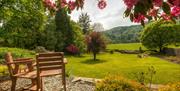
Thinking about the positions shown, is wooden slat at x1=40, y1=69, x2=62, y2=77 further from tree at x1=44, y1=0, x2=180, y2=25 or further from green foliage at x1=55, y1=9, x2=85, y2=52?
green foliage at x1=55, y1=9, x2=85, y2=52

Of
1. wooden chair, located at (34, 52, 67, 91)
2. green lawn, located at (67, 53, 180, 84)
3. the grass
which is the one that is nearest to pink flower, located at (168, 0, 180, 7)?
wooden chair, located at (34, 52, 67, 91)

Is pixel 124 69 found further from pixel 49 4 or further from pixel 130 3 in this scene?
pixel 130 3

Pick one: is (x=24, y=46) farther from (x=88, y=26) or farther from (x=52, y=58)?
(x=88, y=26)

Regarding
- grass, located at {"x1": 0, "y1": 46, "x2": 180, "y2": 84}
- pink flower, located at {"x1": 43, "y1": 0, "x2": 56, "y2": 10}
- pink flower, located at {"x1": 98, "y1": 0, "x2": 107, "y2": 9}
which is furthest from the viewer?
grass, located at {"x1": 0, "y1": 46, "x2": 180, "y2": 84}

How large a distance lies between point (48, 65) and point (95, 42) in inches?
1199

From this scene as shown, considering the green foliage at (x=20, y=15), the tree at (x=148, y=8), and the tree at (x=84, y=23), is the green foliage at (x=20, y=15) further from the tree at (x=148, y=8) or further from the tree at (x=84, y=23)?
the tree at (x=84, y=23)

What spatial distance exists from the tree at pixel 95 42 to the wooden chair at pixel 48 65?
96.4 feet

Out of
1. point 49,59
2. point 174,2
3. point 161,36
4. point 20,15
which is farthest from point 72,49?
point 174,2

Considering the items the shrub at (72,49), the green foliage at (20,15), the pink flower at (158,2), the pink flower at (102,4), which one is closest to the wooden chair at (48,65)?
the pink flower at (102,4)

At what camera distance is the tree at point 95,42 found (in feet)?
126

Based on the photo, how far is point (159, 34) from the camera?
5991cm

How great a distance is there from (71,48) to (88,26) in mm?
46198

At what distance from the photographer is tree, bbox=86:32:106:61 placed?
126 feet

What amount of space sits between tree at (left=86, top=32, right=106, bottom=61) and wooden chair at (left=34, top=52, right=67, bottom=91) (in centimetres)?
2939
